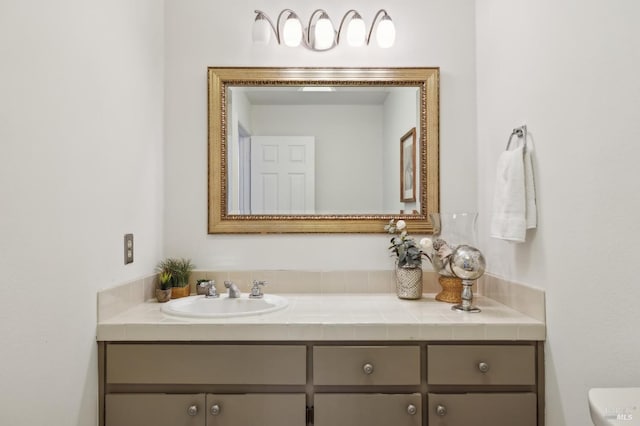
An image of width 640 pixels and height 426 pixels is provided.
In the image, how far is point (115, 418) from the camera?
52.7 inches

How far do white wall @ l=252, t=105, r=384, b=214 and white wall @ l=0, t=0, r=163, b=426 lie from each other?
0.67 meters

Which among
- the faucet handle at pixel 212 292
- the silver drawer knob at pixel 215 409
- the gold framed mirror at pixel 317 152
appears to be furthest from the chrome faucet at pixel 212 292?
the silver drawer knob at pixel 215 409

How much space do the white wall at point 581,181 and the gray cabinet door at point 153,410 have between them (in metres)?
1.22

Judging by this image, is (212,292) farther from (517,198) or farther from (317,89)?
(517,198)

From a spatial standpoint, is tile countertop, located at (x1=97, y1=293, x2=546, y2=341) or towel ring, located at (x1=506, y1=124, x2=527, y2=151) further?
towel ring, located at (x1=506, y1=124, x2=527, y2=151)

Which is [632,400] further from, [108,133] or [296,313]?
[108,133]

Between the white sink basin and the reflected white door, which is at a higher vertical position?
the reflected white door

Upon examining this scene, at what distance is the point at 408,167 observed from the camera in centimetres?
191

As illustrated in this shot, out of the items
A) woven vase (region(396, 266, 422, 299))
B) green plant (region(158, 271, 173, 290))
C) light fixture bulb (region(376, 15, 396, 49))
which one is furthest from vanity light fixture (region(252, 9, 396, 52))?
green plant (region(158, 271, 173, 290))

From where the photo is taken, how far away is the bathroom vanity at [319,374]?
52.3 inches

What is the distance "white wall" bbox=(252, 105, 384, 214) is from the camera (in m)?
1.90

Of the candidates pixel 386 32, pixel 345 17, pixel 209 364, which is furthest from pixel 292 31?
pixel 209 364

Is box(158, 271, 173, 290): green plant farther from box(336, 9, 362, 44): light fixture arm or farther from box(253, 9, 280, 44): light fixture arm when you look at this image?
box(336, 9, 362, 44): light fixture arm

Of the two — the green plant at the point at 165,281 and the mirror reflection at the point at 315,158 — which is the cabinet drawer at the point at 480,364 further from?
the green plant at the point at 165,281
